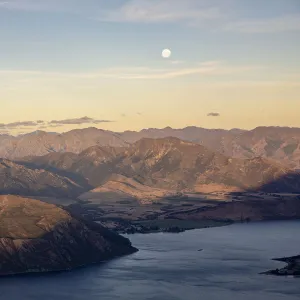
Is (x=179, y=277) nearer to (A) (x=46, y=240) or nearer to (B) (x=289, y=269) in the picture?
(B) (x=289, y=269)

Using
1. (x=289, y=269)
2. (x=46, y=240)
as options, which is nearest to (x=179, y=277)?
(x=289, y=269)

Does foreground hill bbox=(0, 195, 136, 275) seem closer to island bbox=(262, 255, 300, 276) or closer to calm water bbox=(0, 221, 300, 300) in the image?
calm water bbox=(0, 221, 300, 300)

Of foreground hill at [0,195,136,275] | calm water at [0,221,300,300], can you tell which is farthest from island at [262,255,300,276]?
foreground hill at [0,195,136,275]

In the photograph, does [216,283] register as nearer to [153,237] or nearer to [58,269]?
[58,269]

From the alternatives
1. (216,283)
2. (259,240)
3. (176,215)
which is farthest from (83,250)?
(176,215)

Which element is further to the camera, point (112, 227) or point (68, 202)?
point (68, 202)

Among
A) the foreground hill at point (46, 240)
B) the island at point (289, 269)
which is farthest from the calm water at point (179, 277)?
the foreground hill at point (46, 240)
